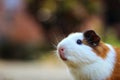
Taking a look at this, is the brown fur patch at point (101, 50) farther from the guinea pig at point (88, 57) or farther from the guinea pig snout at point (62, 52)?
the guinea pig snout at point (62, 52)

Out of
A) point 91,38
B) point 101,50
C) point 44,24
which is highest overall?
point 44,24

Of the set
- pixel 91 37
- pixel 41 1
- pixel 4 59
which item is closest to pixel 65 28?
pixel 41 1

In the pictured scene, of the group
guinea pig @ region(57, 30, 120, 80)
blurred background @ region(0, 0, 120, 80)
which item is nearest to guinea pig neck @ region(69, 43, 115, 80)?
guinea pig @ region(57, 30, 120, 80)

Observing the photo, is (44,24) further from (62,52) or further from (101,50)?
(62,52)

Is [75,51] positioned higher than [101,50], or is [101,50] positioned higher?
[101,50]

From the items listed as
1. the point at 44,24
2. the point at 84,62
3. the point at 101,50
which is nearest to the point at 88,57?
the point at 84,62

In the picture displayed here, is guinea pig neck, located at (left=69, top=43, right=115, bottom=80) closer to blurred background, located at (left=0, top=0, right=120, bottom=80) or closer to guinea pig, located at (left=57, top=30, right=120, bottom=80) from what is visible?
guinea pig, located at (left=57, top=30, right=120, bottom=80)

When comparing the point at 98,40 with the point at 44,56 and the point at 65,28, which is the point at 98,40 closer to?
the point at 44,56
